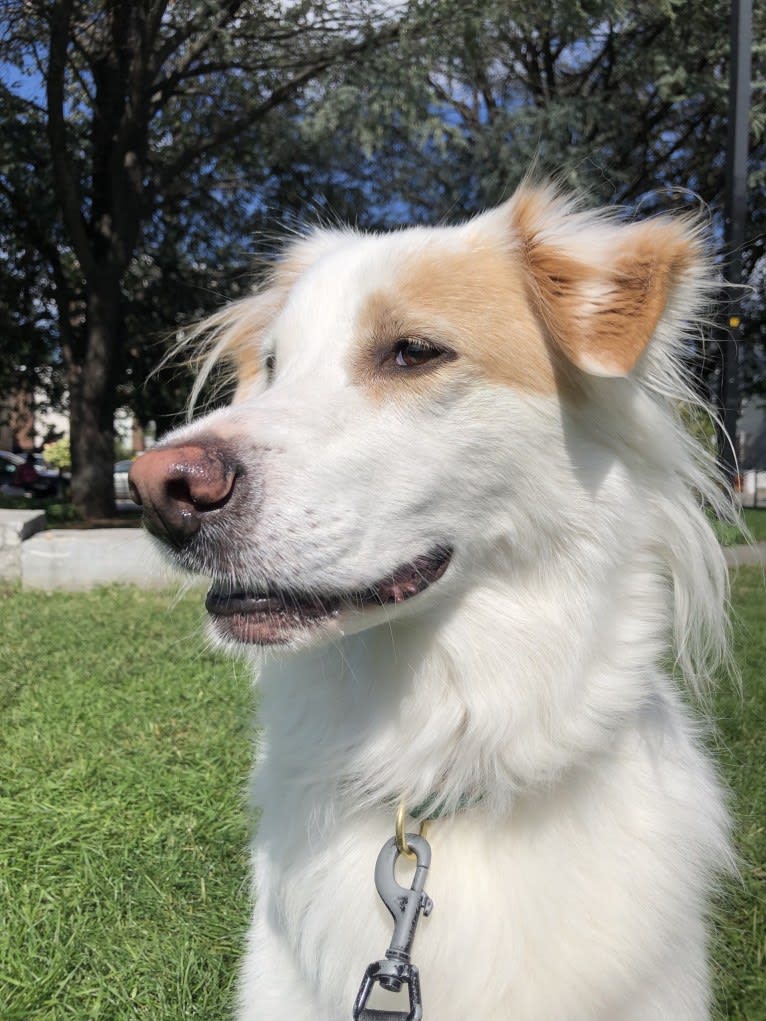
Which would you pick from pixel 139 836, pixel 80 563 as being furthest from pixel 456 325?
pixel 80 563

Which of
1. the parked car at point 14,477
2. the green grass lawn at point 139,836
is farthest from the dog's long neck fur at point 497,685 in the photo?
the parked car at point 14,477

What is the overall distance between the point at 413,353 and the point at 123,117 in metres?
12.6

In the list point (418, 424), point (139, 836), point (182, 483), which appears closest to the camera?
point (182, 483)

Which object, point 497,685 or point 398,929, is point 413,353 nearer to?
point 497,685

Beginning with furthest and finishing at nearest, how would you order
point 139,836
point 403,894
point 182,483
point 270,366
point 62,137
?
1. point 62,137
2. point 139,836
3. point 270,366
4. point 403,894
5. point 182,483

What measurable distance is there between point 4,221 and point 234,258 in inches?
154

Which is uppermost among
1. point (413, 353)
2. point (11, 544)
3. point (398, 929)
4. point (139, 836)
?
point (413, 353)

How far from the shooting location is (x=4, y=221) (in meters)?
14.8

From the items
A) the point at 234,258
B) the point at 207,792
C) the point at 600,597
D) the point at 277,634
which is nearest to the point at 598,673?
the point at 600,597

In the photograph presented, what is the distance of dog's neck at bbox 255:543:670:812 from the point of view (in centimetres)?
190

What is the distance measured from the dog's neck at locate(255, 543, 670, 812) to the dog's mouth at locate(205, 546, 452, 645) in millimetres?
165

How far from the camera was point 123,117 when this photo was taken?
41.5 ft

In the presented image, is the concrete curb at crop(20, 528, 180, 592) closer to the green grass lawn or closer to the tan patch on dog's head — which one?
the green grass lawn

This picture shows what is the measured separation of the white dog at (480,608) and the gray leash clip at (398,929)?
0.08 m
